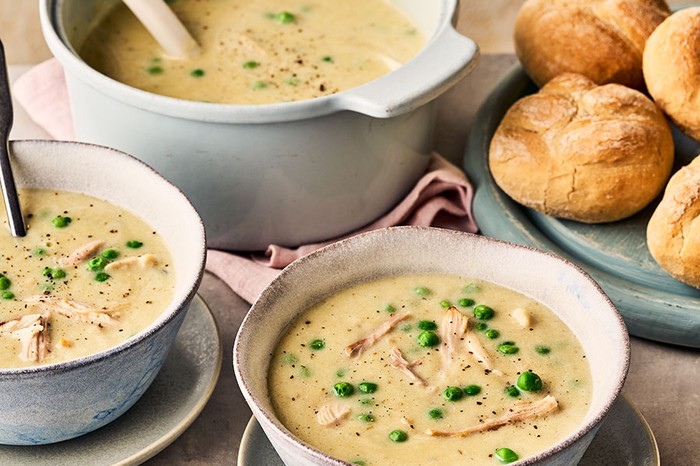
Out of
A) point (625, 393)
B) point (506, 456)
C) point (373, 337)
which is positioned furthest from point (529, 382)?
point (625, 393)

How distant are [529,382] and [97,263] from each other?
0.68 meters

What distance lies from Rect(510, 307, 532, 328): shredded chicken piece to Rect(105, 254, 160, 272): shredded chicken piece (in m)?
0.56

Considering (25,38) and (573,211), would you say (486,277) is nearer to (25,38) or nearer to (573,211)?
(573,211)

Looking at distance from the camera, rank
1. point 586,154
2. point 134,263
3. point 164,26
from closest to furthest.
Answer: point 134,263
point 586,154
point 164,26

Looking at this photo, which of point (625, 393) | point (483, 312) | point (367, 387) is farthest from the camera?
point (625, 393)

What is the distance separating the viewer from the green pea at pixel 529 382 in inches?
59.2

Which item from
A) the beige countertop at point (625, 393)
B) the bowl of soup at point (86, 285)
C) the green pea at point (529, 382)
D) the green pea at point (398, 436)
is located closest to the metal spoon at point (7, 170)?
the bowl of soup at point (86, 285)

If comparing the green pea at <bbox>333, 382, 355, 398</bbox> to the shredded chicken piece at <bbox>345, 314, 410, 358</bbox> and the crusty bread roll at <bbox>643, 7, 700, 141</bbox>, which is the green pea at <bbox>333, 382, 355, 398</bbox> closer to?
the shredded chicken piece at <bbox>345, 314, 410, 358</bbox>

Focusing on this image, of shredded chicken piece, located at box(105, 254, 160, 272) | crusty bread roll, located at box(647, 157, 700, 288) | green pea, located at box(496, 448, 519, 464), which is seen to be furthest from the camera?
crusty bread roll, located at box(647, 157, 700, 288)

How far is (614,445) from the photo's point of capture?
1632mm

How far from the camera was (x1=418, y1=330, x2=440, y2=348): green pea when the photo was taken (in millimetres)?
1580

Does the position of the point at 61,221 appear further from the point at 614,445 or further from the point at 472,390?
the point at 614,445

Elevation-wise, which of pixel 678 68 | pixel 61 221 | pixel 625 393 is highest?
pixel 678 68

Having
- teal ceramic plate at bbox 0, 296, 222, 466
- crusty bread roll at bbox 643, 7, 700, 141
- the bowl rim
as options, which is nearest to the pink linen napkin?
teal ceramic plate at bbox 0, 296, 222, 466
